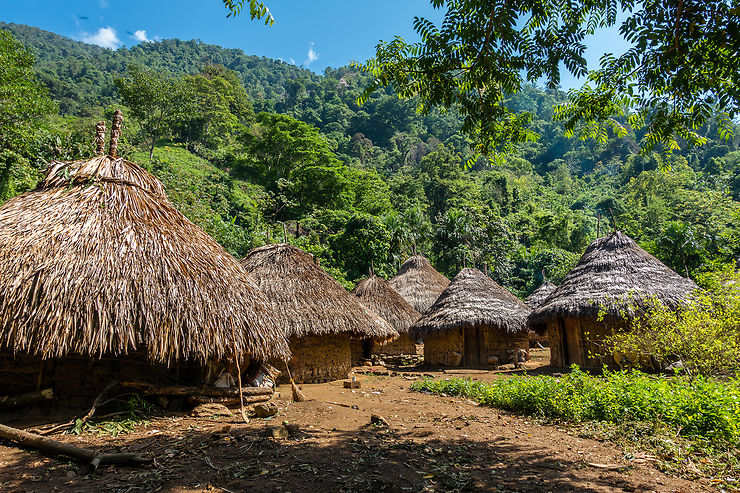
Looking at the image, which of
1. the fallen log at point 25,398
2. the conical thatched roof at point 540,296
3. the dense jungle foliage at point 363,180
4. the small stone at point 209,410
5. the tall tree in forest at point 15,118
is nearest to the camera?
the fallen log at point 25,398

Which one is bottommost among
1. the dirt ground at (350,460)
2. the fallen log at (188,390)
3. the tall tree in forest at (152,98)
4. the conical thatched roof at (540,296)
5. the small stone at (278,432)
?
Result: the dirt ground at (350,460)

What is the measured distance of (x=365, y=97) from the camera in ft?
16.2

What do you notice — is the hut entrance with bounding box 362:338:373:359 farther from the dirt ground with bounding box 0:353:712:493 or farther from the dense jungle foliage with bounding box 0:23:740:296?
the dirt ground with bounding box 0:353:712:493

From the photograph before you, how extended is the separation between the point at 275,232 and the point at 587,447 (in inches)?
803

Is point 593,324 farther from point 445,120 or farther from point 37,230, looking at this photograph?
point 445,120

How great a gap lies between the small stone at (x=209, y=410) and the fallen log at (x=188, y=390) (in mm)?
183

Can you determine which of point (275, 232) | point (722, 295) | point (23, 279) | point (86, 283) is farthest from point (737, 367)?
point (275, 232)

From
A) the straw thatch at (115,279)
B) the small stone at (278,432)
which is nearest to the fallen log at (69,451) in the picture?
the straw thatch at (115,279)

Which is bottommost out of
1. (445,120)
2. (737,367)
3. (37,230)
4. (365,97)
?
(737,367)

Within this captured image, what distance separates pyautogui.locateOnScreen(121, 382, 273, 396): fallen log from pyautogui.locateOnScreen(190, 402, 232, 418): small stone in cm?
18

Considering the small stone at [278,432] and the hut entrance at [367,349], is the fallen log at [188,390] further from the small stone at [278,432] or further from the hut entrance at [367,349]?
the hut entrance at [367,349]

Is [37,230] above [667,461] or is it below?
above

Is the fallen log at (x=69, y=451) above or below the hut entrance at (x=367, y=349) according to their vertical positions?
below

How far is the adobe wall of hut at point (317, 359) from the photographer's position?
10211 millimetres
